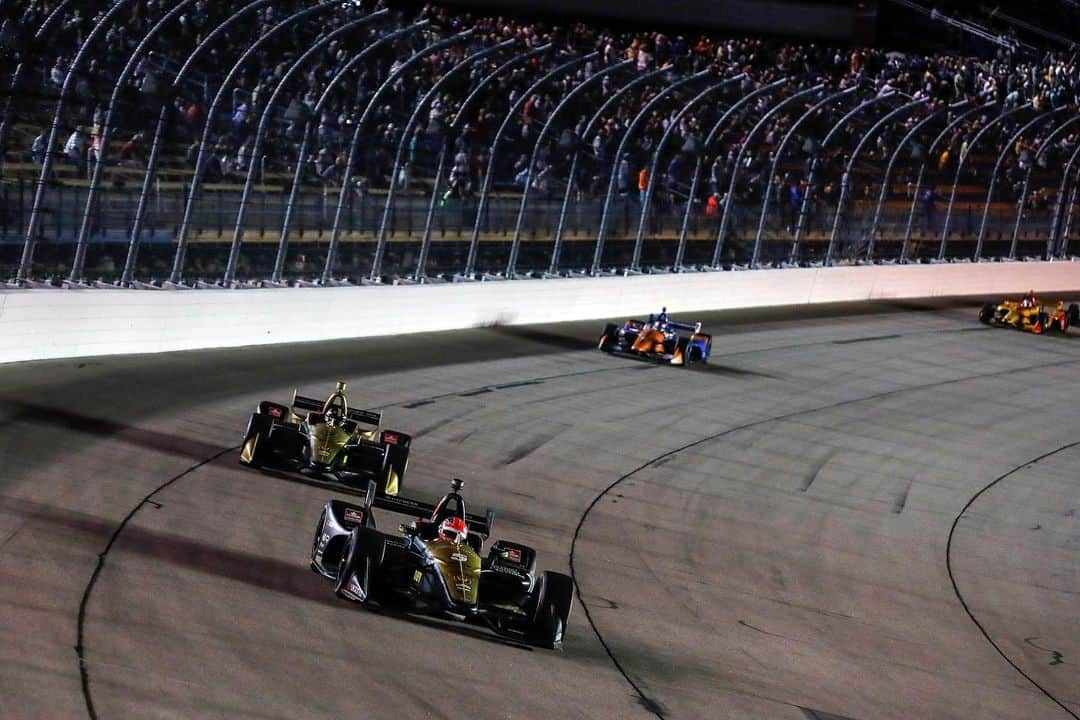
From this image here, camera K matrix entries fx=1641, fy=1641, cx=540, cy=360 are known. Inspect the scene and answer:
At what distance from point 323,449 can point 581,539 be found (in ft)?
7.68

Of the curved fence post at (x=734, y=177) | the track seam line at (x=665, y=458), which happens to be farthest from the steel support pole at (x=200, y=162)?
the curved fence post at (x=734, y=177)

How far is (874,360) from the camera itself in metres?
25.9

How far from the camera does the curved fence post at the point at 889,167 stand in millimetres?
32312

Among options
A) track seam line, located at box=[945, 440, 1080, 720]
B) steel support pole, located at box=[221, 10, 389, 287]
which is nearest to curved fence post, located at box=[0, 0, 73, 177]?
steel support pole, located at box=[221, 10, 389, 287]

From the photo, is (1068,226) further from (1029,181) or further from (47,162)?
(47,162)

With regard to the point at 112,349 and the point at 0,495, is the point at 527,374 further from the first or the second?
the point at 0,495

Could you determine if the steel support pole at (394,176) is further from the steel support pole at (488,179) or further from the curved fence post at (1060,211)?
the curved fence post at (1060,211)

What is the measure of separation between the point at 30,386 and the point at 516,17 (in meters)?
26.5

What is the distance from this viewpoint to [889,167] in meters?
32.9

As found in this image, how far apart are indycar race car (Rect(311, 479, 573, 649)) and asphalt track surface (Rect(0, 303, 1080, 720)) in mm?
159

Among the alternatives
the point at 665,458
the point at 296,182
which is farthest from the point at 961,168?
the point at 665,458

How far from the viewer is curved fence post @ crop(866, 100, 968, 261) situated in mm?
32312

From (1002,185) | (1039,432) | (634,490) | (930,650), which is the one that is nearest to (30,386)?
(634,490)

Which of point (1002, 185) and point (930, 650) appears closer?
point (930, 650)
